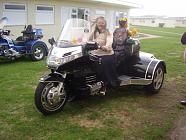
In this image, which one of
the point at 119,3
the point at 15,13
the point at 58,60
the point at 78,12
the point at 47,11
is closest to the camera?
the point at 58,60

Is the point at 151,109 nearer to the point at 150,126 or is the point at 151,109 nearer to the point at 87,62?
the point at 150,126

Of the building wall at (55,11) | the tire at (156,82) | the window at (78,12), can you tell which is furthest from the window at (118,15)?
the tire at (156,82)

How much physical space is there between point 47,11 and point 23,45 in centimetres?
553

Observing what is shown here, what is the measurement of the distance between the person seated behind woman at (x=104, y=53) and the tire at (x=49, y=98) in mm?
852

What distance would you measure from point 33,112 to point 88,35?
1.76 meters

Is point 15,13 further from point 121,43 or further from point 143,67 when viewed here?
point 143,67

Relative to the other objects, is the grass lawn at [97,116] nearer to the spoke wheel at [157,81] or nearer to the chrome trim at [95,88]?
the spoke wheel at [157,81]

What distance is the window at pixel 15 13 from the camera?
1385cm

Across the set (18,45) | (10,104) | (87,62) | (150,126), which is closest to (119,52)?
(87,62)

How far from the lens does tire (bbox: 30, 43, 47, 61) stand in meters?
11.2

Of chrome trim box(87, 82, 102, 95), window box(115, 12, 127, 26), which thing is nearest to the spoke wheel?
chrome trim box(87, 82, 102, 95)

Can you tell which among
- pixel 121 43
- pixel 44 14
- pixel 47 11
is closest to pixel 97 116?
pixel 121 43

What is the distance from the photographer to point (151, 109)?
5.48 meters

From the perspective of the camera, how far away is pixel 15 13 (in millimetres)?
14250
